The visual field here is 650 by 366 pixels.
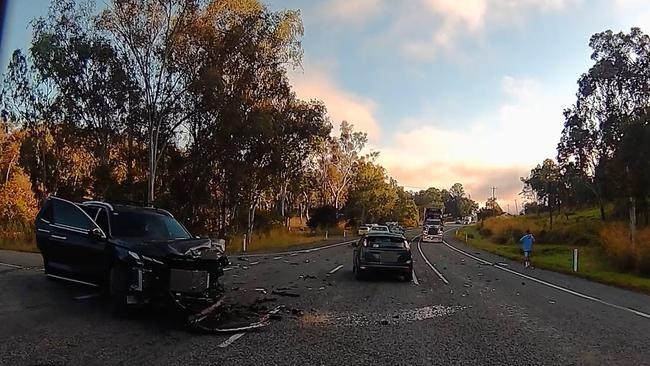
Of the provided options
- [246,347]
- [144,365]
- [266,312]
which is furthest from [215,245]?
[144,365]

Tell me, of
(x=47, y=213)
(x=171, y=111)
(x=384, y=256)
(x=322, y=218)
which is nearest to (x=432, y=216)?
(x=322, y=218)

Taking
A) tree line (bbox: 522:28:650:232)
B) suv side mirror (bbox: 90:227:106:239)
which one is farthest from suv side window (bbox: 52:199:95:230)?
tree line (bbox: 522:28:650:232)

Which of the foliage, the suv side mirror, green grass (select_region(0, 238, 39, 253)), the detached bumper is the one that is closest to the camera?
the suv side mirror

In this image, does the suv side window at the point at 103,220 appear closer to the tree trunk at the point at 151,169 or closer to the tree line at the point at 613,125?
the tree trunk at the point at 151,169

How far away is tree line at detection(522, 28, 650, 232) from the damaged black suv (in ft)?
123

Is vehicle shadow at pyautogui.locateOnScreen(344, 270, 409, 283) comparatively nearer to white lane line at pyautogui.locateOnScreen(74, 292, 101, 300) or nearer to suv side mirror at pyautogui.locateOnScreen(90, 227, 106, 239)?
white lane line at pyautogui.locateOnScreen(74, 292, 101, 300)

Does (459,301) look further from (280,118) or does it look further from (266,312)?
(280,118)

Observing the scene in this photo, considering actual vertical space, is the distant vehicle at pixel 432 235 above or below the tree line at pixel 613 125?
below

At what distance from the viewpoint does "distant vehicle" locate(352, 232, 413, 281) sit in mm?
19344

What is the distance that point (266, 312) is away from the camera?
456 inches

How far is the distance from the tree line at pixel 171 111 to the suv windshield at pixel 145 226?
18489 mm

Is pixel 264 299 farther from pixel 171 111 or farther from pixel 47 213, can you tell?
pixel 171 111

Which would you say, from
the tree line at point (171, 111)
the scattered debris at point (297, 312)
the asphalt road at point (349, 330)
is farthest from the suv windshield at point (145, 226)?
the tree line at point (171, 111)

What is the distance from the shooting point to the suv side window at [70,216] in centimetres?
1163
